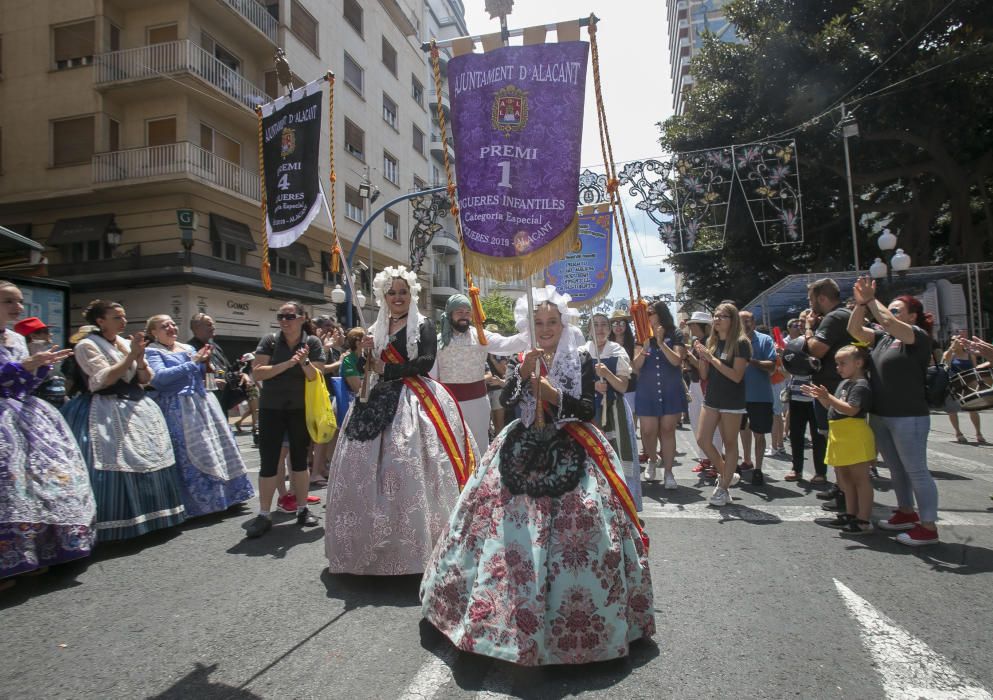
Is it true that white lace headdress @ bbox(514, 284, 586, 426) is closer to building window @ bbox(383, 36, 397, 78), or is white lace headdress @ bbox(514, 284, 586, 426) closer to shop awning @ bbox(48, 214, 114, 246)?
shop awning @ bbox(48, 214, 114, 246)

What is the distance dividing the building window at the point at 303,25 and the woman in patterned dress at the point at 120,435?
68.1ft

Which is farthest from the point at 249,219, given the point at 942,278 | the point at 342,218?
the point at 942,278

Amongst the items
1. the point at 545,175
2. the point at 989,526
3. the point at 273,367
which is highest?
the point at 545,175

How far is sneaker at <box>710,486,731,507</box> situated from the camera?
576cm

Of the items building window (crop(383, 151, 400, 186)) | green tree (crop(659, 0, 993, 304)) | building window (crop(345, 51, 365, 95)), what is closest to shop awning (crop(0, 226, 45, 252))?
green tree (crop(659, 0, 993, 304))

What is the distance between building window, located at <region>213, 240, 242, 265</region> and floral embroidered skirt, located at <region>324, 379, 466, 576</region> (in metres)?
17.3

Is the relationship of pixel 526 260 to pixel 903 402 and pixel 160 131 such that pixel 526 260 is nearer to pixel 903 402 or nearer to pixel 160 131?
pixel 903 402

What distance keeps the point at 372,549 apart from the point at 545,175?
244 centimetres

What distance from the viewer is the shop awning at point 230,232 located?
61.6 ft

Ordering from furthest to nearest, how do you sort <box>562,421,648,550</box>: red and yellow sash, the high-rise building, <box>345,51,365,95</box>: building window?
the high-rise building → <box>345,51,365,95</box>: building window → <box>562,421,648,550</box>: red and yellow sash

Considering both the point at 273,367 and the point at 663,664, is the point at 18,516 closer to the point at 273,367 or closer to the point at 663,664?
the point at 273,367

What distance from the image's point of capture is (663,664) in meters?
2.75

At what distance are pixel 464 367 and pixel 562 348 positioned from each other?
2094 mm

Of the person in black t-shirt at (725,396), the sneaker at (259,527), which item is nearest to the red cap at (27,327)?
the sneaker at (259,527)
